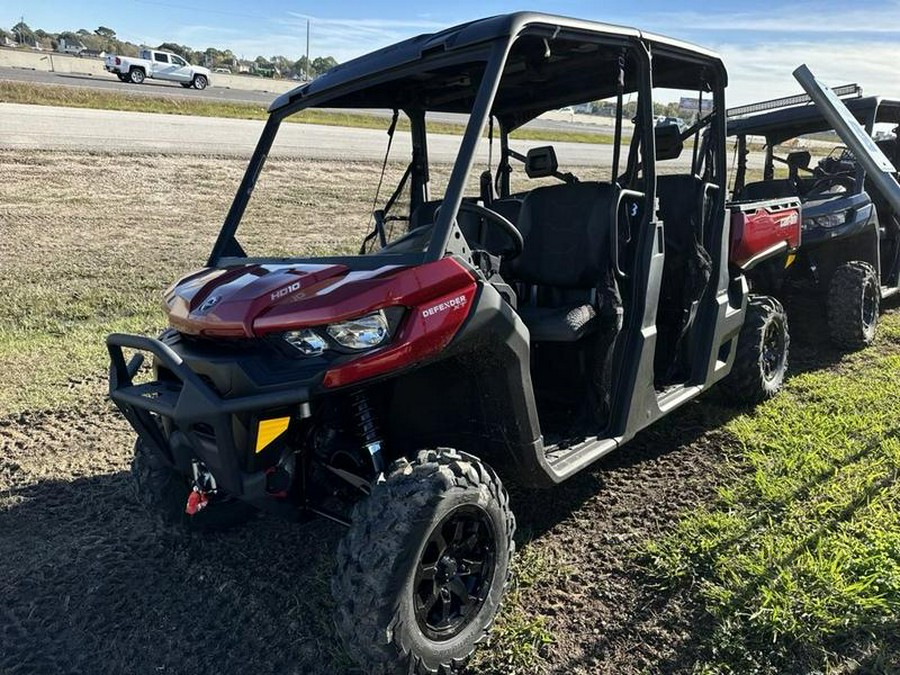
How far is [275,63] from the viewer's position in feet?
287

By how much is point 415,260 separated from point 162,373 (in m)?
1.10

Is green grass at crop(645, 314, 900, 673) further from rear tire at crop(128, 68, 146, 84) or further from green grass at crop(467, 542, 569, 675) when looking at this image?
rear tire at crop(128, 68, 146, 84)


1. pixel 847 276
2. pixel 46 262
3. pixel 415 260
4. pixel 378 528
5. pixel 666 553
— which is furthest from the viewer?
pixel 46 262

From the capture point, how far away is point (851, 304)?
567cm

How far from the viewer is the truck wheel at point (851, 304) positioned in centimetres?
568

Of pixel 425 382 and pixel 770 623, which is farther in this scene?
pixel 425 382

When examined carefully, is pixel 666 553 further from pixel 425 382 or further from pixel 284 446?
pixel 284 446

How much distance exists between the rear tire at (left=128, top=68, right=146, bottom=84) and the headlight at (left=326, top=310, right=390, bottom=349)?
1486 inches

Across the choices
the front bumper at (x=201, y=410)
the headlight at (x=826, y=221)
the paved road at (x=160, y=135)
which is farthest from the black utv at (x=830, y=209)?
the paved road at (x=160, y=135)

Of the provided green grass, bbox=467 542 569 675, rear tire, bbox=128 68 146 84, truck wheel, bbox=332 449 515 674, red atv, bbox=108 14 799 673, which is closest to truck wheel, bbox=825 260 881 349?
red atv, bbox=108 14 799 673

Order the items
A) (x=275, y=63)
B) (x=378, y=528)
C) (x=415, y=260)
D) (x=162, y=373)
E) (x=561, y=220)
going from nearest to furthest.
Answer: (x=378, y=528) → (x=415, y=260) → (x=162, y=373) → (x=561, y=220) → (x=275, y=63)

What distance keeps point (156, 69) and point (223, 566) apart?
3823 centimetres

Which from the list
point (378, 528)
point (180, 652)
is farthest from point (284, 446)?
point (180, 652)

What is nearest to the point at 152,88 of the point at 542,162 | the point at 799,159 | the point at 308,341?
the point at 799,159
